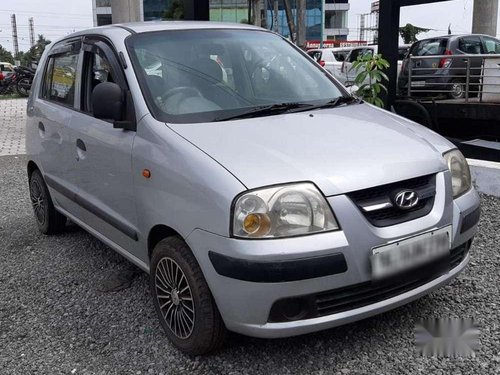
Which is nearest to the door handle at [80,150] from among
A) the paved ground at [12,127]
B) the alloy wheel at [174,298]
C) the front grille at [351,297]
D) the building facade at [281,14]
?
the alloy wheel at [174,298]

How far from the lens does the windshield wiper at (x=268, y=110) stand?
3.28 meters

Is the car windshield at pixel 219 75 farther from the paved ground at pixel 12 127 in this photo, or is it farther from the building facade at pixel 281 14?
the building facade at pixel 281 14

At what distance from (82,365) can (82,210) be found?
136cm

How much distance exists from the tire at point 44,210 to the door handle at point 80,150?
111cm

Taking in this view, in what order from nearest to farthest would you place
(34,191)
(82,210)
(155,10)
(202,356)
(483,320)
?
1. (202,356)
2. (483,320)
3. (82,210)
4. (34,191)
5. (155,10)

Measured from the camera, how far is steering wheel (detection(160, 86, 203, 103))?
3.36 m

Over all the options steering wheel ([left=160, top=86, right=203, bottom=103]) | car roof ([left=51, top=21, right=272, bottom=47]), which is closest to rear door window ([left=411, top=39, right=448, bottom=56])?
car roof ([left=51, top=21, right=272, bottom=47])

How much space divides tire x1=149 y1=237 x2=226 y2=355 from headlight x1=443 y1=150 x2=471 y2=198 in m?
1.45

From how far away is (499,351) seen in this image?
291cm

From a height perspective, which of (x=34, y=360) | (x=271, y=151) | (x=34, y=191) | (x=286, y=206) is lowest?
(x=34, y=360)

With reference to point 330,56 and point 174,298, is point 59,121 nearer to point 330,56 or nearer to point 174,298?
point 174,298

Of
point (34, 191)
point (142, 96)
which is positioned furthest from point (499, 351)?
point (34, 191)

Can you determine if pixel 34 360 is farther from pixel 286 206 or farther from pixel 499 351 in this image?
pixel 499 351

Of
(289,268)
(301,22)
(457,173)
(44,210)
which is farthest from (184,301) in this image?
(301,22)
